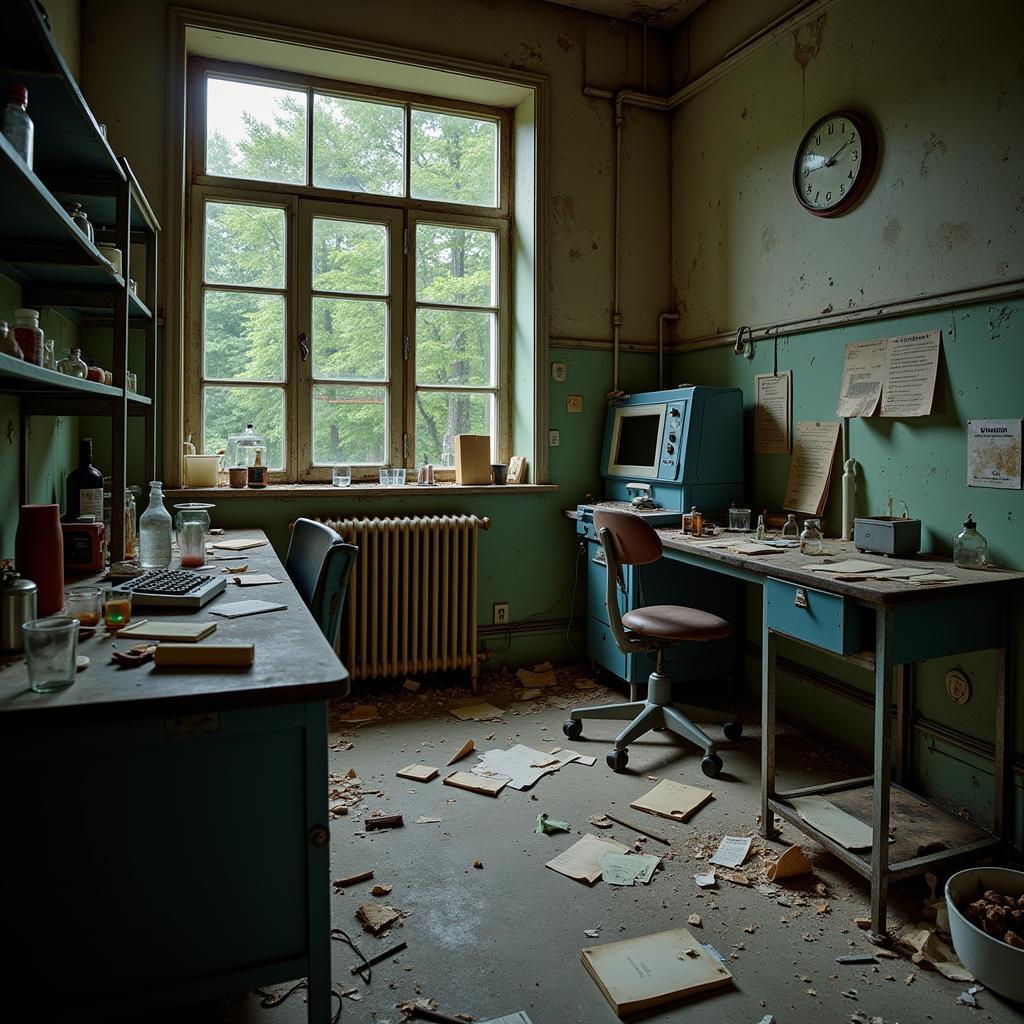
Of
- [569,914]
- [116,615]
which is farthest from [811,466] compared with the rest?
[116,615]

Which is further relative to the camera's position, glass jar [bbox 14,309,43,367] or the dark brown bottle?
Answer: the dark brown bottle

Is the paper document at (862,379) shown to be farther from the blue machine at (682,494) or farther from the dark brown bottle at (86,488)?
the dark brown bottle at (86,488)

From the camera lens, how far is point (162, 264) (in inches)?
133

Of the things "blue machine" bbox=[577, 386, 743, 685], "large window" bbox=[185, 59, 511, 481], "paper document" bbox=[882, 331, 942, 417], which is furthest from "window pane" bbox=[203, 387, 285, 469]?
"paper document" bbox=[882, 331, 942, 417]

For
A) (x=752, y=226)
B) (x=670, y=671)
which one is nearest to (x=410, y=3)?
(x=752, y=226)

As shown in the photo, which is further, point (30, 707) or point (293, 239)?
point (293, 239)

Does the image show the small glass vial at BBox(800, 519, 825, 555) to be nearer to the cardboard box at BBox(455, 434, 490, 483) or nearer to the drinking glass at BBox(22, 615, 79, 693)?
the cardboard box at BBox(455, 434, 490, 483)

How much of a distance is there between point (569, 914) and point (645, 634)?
120 centimetres

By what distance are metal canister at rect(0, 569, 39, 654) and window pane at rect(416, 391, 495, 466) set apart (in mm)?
2731

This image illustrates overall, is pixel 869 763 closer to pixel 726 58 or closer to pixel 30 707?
pixel 30 707

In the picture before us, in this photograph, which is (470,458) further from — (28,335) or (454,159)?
(28,335)

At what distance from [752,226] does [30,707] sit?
11.7 feet

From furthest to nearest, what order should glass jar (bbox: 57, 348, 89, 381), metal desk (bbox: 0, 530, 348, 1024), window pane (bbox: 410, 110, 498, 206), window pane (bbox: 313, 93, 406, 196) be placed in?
window pane (bbox: 410, 110, 498, 206), window pane (bbox: 313, 93, 406, 196), glass jar (bbox: 57, 348, 89, 381), metal desk (bbox: 0, 530, 348, 1024)

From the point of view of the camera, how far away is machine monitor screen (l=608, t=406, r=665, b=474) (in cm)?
367
